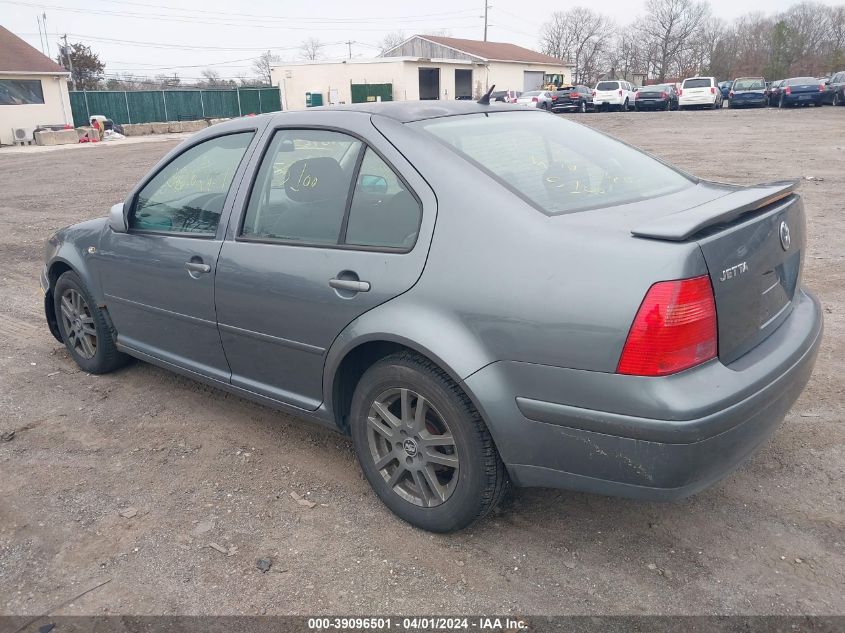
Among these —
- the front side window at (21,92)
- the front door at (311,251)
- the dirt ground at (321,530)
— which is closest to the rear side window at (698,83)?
the front side window at (21,92)

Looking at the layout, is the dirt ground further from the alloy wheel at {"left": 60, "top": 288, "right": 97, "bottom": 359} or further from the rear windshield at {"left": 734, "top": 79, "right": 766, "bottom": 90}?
the rear windshield at {"left": 734, "top": 79, "right": 766, "bottom": 90}

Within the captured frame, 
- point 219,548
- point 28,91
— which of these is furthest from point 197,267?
point 28,91

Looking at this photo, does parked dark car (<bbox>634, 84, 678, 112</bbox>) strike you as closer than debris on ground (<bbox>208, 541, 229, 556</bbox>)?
No

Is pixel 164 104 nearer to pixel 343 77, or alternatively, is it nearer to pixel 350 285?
pixel 343 77

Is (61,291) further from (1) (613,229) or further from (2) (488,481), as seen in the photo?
(1) (613,229)

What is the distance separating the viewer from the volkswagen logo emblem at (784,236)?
2.71m

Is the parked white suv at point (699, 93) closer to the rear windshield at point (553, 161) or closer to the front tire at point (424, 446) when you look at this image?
the rear windshield at point (553, 161)

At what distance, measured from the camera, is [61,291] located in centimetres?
479

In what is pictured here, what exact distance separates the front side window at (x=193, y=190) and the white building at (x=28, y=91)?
3189 cm

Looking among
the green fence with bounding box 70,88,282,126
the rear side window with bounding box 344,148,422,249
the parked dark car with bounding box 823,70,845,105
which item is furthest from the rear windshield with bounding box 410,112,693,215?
the green fence with bounding box 70,88,282,126

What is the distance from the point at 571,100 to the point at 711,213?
1441 inches

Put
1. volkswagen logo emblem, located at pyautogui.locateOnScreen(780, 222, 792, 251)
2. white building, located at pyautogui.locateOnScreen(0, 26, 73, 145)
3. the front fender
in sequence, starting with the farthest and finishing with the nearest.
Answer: white building, located at pyautogui.locateOnScreen(0, 26, 73, 145) → the front fender → volkswagen logo emblem, located at pyautogui.locateOnScreen(780, 222, 792, 251)

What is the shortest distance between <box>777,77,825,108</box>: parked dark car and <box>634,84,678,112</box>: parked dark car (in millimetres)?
5220

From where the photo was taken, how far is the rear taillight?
2.23 m
